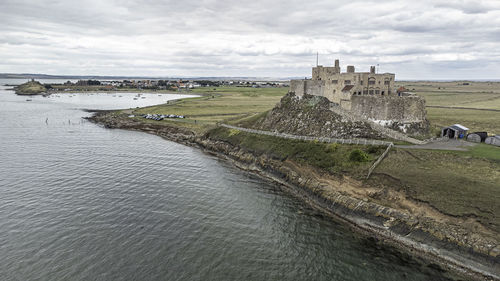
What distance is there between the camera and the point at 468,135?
49844mm

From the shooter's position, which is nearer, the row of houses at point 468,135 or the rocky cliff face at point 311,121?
the row of houses at point 468,135

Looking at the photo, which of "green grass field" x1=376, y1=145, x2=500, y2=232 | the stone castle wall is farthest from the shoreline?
the stone castle wall

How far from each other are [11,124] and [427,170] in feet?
403

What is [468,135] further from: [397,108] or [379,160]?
[379,160]

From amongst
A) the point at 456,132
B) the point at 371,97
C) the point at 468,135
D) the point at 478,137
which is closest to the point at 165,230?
the point at 371,97

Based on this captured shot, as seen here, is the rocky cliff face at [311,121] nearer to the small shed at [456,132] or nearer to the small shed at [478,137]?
the small shed at [456,132]

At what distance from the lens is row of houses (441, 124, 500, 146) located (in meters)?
46.6

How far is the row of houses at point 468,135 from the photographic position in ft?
153

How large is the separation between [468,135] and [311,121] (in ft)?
94.4

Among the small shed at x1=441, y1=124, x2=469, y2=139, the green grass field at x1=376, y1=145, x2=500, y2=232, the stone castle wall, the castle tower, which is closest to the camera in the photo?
the green grass field at x1=376, y1=145, x2=500, y2=232

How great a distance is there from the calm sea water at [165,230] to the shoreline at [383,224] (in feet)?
6.62

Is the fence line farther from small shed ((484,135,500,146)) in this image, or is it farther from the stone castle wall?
small shed ((484,135,500,146))

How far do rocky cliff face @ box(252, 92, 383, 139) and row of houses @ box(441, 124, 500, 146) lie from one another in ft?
41.8

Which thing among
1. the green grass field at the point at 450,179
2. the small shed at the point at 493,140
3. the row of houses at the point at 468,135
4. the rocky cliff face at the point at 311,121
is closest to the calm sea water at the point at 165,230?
the green grass field at the point at 450,179
